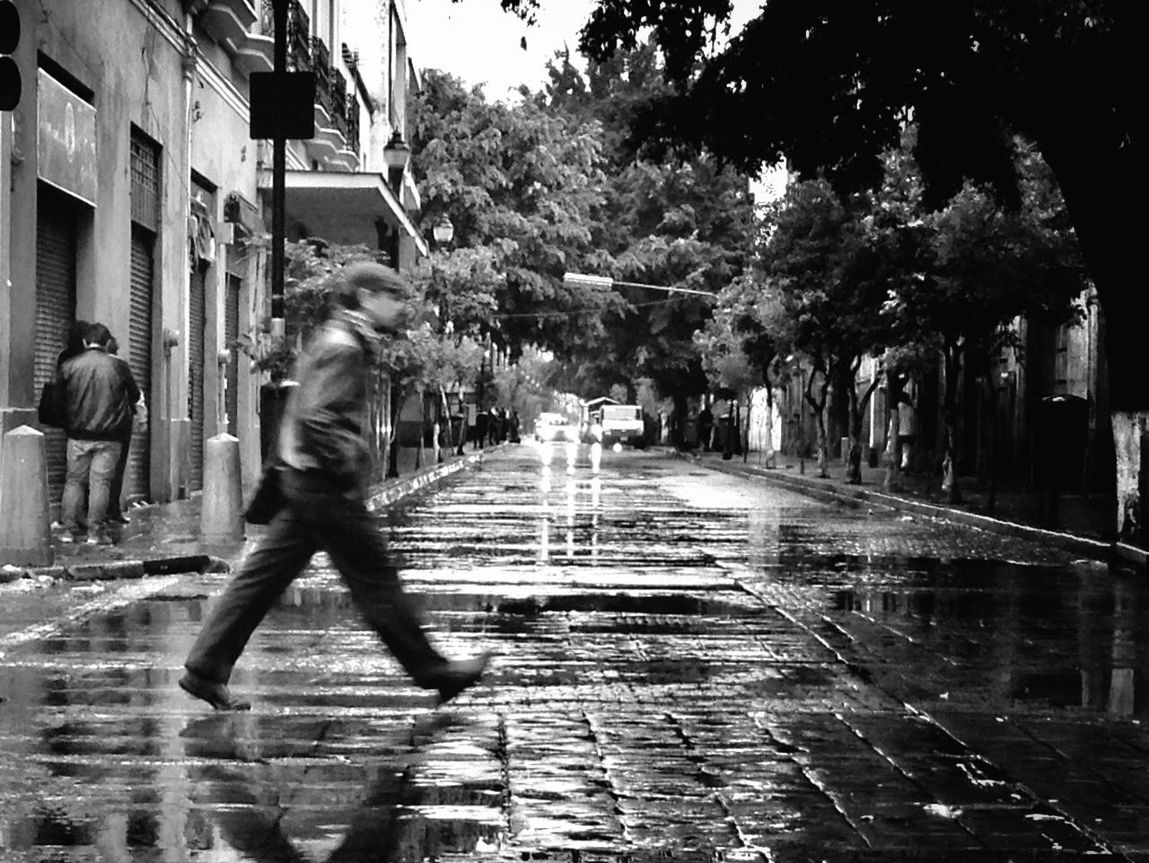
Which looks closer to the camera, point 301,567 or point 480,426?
point 301,567

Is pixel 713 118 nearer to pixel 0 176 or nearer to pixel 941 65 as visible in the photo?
pixel 941 65

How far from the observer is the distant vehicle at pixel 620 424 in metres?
83.9

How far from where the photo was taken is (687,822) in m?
5.68

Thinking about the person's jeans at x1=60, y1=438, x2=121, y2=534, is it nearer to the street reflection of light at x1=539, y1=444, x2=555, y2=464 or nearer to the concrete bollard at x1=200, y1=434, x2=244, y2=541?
the concrete bollard at x1=200, y1=434, x2=244, y2=541

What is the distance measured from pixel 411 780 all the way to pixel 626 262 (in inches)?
2375

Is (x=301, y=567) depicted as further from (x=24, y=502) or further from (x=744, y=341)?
(x=744, y=341)

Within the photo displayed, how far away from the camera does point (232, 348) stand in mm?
28766

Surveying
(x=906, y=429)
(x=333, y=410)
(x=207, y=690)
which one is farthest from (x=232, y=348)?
(x=906, y=429)

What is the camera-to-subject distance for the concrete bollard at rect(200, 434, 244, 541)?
16109 mm

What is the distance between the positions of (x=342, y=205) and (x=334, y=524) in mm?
26406

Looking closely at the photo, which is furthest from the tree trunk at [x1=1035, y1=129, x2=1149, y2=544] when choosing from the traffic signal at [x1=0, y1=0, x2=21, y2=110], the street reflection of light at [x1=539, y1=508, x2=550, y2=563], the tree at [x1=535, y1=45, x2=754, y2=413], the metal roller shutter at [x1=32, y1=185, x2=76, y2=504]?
the tree at [x1=535, y1=45, x2=754, y2=413]

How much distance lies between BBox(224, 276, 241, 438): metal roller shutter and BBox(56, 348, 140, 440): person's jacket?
40.5 feet

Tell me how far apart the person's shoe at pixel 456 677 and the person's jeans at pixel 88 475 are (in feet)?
28.8

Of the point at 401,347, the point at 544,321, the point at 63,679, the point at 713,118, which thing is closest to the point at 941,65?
the point at 713,118
